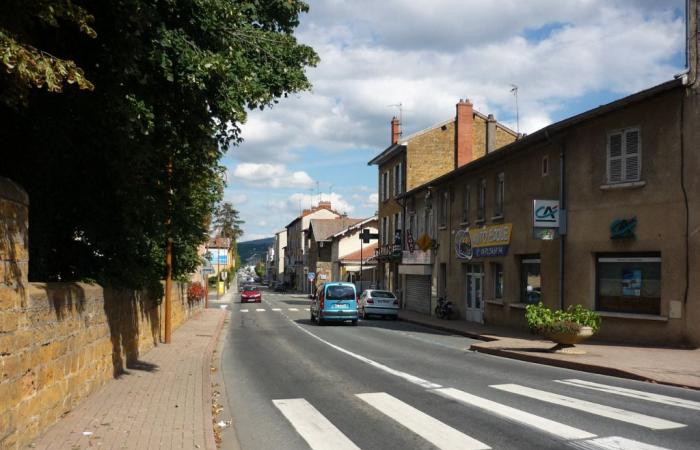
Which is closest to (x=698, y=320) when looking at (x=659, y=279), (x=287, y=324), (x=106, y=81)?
(x=659, y=279)

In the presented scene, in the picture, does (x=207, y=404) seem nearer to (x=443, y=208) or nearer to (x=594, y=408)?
(x=594, y=408)

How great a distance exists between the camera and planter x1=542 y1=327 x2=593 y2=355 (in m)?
15.2

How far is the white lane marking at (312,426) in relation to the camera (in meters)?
7.07

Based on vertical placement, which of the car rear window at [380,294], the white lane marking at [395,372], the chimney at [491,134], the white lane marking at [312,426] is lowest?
the white lane marking at [395,372]

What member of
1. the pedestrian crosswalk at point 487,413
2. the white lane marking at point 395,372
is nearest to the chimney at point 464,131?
the white lane marking at point 395,372

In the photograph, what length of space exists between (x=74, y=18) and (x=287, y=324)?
2310 cm

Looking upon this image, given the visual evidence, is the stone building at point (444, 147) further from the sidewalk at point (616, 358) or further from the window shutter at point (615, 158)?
the window shutter at point (615, 158)

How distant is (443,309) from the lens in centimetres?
3034

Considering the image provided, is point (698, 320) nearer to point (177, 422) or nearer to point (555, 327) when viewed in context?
point (555, 327)

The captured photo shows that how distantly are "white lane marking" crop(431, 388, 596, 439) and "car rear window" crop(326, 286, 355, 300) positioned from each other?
17315mm

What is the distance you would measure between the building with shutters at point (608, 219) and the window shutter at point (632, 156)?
31mm

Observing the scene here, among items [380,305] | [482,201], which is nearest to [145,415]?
[482,201]

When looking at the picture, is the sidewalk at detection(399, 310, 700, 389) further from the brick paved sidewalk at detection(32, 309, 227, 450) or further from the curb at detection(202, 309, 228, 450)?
the brick paved sidewalk at detection(32, 309, 227, 450)

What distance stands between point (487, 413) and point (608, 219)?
11525 mm
